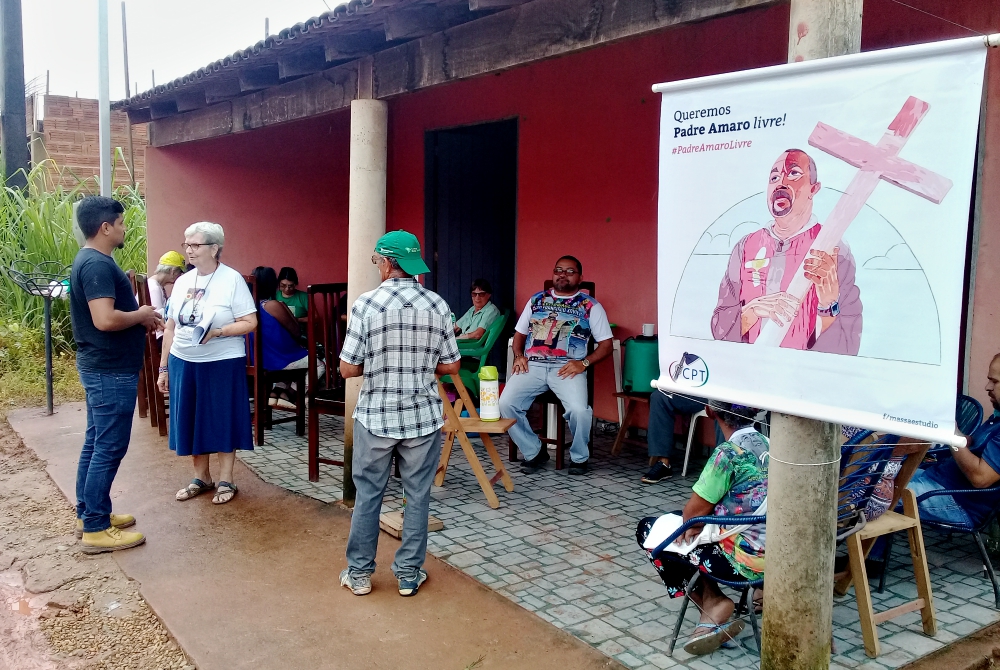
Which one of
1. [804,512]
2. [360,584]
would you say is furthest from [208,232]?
[804,512]

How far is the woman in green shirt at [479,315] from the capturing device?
6841mm

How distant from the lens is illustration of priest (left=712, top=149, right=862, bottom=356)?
244 centimetres

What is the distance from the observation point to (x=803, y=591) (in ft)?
8.90

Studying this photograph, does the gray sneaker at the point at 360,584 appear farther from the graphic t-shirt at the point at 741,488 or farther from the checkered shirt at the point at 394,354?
the graphic t-shirt at the point at 741,488

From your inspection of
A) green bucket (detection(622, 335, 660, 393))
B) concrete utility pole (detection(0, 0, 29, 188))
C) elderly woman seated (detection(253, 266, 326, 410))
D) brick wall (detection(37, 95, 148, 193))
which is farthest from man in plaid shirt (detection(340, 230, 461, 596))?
brick wall (detection(37, 95, 148, 193))

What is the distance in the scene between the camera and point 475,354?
21.9ft

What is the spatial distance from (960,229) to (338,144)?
8.18 m

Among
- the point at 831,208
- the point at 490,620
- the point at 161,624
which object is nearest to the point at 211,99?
the point at 161,624

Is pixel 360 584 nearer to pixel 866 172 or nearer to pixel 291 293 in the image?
pixel 866 172

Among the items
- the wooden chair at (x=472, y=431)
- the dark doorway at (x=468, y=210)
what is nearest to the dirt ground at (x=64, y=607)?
the wooden chair at (x=472, y=431)

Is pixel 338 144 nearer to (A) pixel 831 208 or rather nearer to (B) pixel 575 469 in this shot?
(B) pixel 575 469

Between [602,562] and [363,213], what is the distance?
243 centimetres

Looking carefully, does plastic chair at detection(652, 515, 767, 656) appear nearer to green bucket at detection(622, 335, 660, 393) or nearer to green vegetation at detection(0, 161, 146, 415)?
green bucket at detection(622, 335, 660, 393)

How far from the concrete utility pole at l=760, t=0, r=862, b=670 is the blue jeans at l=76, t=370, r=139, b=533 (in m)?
3.15
